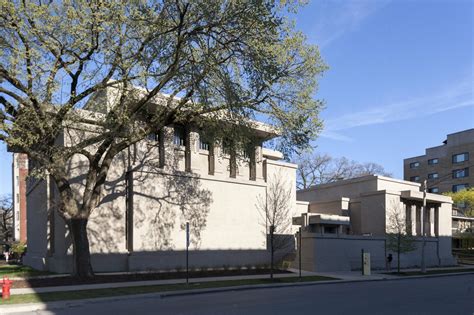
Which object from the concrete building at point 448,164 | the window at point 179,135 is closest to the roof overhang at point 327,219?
the window at point 179,135

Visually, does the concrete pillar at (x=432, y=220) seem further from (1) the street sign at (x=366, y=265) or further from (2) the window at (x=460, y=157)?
(2) the window at (x=460, y=157)

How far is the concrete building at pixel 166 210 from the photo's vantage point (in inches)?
982

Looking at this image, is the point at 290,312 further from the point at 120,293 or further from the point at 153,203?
the point at 153,203

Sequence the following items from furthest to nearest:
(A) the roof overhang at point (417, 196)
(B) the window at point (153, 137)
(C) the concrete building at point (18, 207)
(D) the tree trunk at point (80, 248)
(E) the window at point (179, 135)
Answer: (C) the concrete building at point (18, 207)
(A) the roof overhang at point (417, 196)
(E) the window at point (179, 135)
(B) the window at point (153, 137)
(D) the tree trunk at point (80, 248)

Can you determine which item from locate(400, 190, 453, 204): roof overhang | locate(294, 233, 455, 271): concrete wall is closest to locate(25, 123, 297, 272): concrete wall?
locate(294, 233, 455, 271): concrete wall

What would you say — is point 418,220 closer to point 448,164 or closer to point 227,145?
point 227,145

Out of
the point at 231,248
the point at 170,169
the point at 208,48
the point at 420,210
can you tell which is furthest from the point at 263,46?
the point at 420,210

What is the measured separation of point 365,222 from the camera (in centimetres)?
4125

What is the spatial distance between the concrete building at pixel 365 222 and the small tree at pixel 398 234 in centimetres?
9

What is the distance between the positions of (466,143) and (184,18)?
3033 inches

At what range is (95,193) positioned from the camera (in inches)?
841

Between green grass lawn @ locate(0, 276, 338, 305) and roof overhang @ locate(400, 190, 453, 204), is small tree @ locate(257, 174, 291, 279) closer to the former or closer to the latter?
green grass lawn @ locate(0, 276, 338, 305)

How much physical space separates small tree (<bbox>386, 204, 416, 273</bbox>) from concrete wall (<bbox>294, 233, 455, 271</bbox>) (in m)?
1.32

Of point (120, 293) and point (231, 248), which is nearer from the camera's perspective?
point (120, 293)
